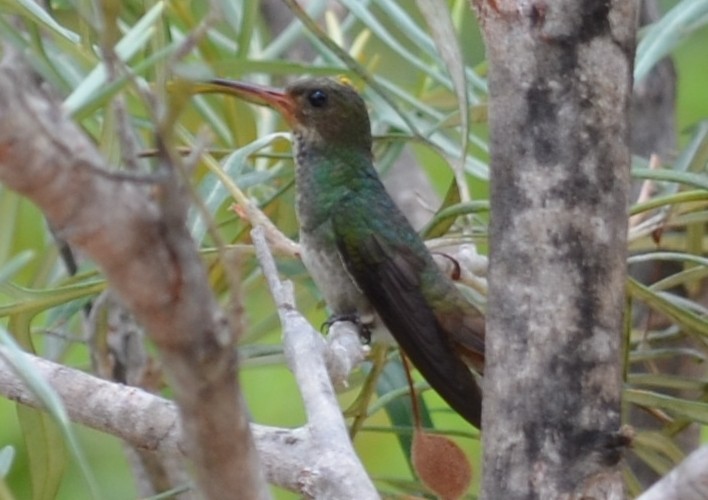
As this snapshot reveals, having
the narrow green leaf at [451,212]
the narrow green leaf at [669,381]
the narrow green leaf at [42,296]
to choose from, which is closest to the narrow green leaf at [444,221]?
the narrow green leaf at [451,212]

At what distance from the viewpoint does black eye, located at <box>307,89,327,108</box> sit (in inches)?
71.5

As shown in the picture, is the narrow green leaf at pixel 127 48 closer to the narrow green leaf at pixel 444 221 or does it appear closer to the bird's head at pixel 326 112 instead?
the narrow green leaf at pixel 444 221

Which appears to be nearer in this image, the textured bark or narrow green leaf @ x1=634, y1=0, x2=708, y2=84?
the textured bark

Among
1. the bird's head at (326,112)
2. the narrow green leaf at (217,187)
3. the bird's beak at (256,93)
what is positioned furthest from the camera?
the bird's head at (326,112)

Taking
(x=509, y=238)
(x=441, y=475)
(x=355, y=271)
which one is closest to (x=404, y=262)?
(x=355, y=271)

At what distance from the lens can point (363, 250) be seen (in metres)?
1.74

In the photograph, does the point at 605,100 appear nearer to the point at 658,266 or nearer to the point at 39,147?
the point at 39,147

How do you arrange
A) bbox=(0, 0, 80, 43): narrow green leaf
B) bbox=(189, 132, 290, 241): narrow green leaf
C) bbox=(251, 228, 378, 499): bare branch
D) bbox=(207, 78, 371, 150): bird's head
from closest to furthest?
1. bbox=(251, 228, 378, 499): bare branch
2. bbox=(0, 0, 80, 43): narrow green leaf
3. bbox=(189, 132, 290, 241): narrow green leaf
4. bbox=(207, 78, 371, 150): bird's head

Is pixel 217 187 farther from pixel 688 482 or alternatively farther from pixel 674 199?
pixel 688 482

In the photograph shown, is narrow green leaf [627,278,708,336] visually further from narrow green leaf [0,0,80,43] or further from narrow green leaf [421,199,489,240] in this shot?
narrow green leaf [0,0,80,43]

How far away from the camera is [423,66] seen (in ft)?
5.70

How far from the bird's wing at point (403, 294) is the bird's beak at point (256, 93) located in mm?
150

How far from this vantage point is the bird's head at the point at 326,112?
180 cm

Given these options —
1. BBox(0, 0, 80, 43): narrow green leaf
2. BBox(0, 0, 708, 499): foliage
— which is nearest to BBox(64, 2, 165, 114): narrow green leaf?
BBox(0, 0, 708, 499): foliage
